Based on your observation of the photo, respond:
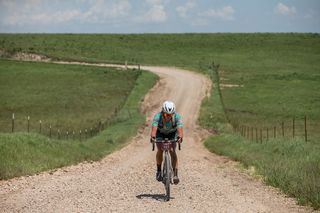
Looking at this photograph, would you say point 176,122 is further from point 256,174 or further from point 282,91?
point 282,91

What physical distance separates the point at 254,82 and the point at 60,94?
79.7 feet

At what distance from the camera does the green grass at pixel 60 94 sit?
46031mm

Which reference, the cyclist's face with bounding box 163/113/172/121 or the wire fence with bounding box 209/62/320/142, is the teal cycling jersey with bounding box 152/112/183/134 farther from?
the wire fence with bounding box 209/62/320/142

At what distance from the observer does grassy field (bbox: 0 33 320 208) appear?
62.9 ft

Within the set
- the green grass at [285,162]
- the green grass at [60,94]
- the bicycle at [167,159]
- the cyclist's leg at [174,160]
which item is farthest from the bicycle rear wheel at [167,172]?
the green grass at [60,94]

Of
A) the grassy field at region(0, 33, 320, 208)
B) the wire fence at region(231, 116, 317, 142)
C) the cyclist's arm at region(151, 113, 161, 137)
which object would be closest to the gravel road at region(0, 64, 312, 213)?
the grassy field at region(0, 33, 320, 208)

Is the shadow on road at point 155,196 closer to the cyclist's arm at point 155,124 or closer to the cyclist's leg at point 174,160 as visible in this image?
the cyclist's leg at point 174,160

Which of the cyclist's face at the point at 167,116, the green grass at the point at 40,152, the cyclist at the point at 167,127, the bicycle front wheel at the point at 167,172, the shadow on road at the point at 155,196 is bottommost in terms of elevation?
the green grass at the point at 40,152

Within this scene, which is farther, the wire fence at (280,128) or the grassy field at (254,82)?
the wire fence at (280,128)

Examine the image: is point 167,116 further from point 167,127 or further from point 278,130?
point 278,130

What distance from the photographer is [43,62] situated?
281 feet

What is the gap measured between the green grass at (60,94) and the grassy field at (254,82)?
9.48 metres

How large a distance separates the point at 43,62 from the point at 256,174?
7051 centimetres

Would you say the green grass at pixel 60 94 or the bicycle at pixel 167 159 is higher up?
the bicycle at pixel 167 159
